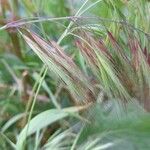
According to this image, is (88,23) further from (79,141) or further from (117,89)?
(79,141)

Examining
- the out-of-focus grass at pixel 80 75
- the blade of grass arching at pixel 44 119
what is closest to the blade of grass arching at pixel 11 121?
the out-of-focus grass at pixel 80 75

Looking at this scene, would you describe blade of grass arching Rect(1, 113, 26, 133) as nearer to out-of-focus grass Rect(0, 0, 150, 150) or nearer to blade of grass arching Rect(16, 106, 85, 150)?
out-of-focus grass Rect(0, 0, 150, 150)

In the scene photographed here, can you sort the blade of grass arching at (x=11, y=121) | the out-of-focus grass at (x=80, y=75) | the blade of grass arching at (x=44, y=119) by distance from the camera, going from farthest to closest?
the blade of grass arching at (x=11, y=121) < the blade of grass arching at (x=44, y=119) < the out-of-focus grass at (x=80, y=75)

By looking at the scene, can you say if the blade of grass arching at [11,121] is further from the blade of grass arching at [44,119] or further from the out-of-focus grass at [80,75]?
the blade of grass arching at [44,119]

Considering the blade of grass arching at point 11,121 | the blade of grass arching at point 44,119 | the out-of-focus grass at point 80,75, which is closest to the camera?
the out-of-focus grass at point 80,75

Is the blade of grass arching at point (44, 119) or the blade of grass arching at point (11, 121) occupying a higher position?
the blade of grass arching at point (44, 119)

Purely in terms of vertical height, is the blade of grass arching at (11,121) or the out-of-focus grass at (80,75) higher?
the out-of-focus grass at (80,75)

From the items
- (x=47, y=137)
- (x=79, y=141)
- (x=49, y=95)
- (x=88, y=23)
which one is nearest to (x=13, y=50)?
(x=49, y=95)

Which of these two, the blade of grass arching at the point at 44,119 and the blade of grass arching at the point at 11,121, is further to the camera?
the blade of grass arching at the point at 11,121

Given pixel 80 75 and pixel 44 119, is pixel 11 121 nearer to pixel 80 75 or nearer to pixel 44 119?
pixel 44 119

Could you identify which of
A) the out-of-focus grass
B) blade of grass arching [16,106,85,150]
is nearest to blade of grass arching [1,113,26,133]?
the out-of-focus grass
